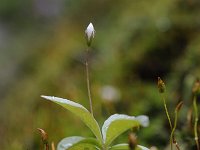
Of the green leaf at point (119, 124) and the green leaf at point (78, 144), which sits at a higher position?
the green leaf at point (119, 124)

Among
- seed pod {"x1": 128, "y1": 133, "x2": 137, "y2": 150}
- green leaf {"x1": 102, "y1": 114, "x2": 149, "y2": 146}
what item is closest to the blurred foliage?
green leaf {"x1": 102, "y1": 114, "x2": 149, "y2": 146}

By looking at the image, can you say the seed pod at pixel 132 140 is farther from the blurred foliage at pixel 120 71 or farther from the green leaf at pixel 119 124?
the blurred foliage at pixel 120 71

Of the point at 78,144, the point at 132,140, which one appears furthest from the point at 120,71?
the point at 132,140

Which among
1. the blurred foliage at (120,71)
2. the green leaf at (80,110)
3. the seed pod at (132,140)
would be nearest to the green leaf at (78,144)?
the green leaf at (80,110)

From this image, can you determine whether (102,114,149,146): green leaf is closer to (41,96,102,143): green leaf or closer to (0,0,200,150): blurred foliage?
(41,96,102,143): green leaf

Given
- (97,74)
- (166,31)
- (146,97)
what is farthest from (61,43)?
(146,97)
